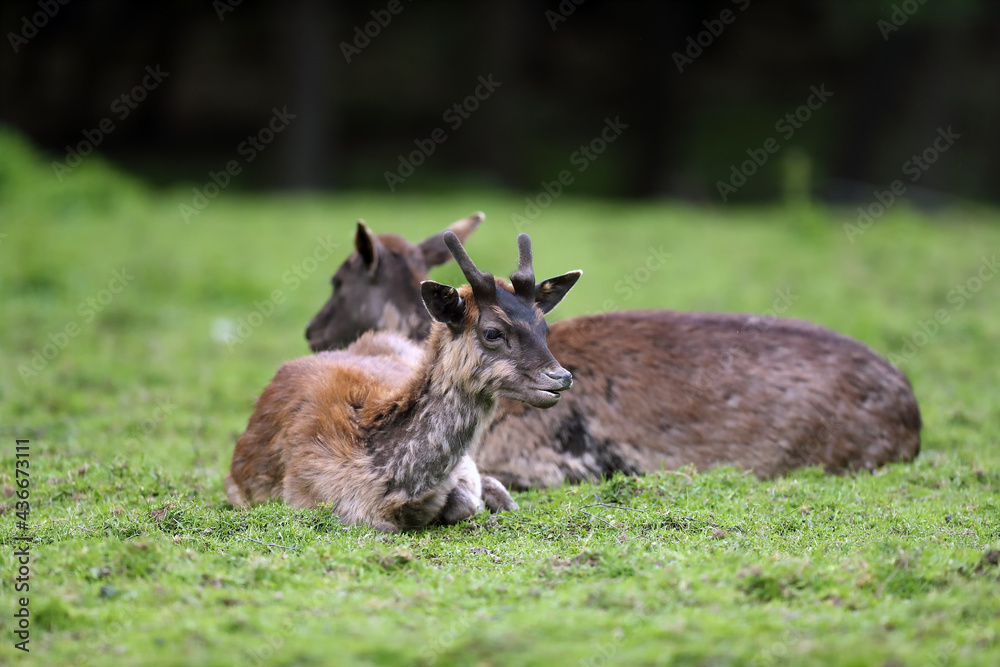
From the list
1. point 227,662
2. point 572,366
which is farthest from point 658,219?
point 227,662

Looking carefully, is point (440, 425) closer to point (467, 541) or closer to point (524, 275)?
point (467, 541)

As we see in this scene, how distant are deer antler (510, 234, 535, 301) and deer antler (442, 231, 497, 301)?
5.0 inches

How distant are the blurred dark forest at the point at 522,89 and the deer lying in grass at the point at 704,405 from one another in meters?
16.2

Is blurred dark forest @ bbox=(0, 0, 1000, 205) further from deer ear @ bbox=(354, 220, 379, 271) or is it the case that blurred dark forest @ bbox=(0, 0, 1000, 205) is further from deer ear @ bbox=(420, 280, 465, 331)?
deer ear @ bbox=(420, 280, 465, 331)

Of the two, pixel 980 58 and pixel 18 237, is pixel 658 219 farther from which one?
pixel 980 58

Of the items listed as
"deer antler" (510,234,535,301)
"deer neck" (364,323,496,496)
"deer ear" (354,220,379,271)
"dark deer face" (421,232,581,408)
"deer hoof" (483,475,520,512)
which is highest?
"deer ear" (354,220,379,271)

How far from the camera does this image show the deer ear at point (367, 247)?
8305mm

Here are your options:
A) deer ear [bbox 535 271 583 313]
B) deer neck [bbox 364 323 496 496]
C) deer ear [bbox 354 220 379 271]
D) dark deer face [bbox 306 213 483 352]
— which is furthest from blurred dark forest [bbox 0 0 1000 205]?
deer neck [bbox 364 323 496 496]

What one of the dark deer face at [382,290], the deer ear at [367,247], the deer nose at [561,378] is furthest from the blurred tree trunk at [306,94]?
the deer nose at [561,378]

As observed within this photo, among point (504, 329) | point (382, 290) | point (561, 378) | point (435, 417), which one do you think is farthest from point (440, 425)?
point (382, 290)

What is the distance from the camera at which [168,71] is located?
92.8 feet

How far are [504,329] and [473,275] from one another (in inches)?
13.5

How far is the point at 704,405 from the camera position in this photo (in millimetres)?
7484

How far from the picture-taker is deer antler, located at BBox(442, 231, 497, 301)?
19.7ft
